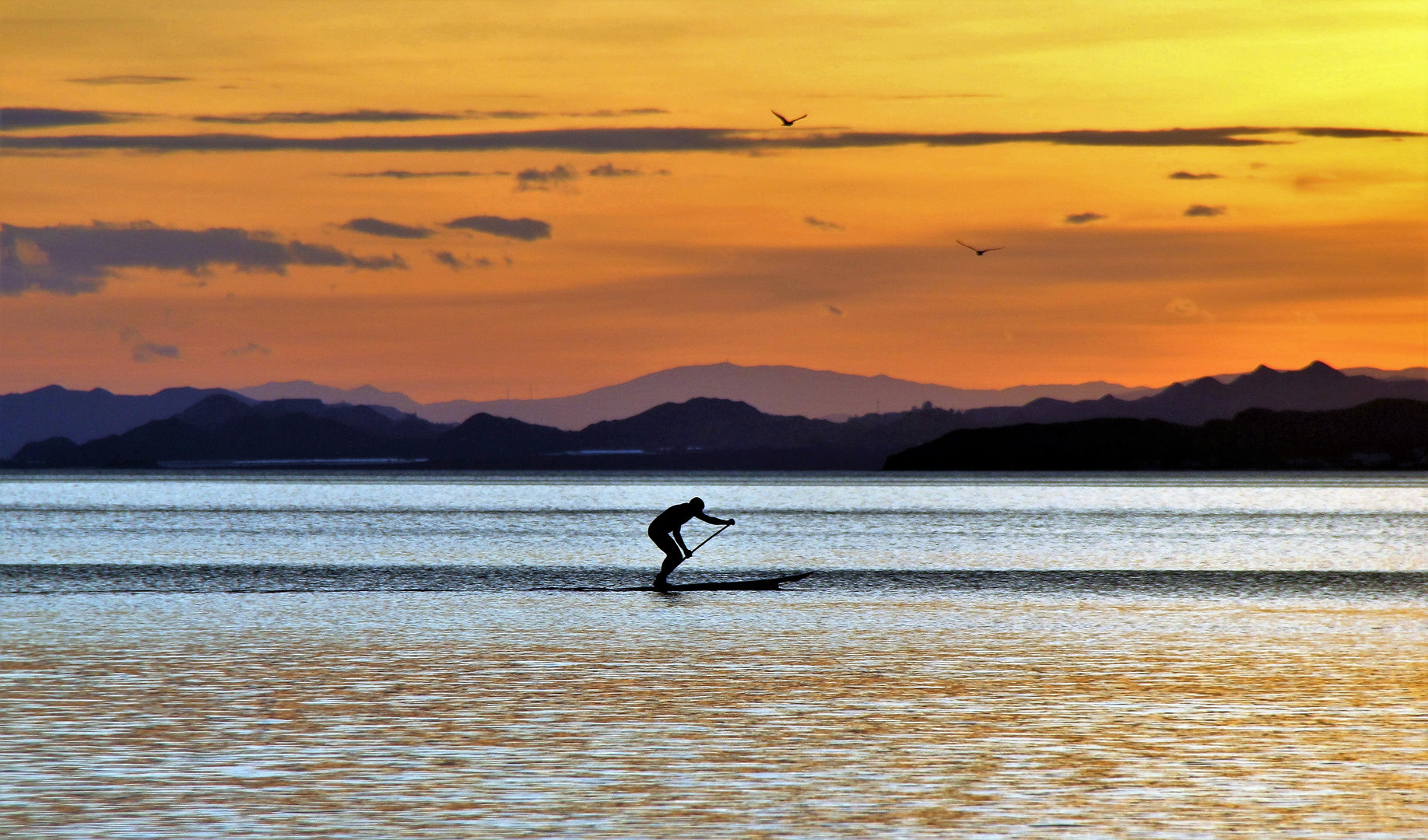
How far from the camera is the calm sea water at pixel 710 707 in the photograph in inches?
516

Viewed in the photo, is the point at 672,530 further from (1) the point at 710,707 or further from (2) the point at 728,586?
(1) the point at 710,707

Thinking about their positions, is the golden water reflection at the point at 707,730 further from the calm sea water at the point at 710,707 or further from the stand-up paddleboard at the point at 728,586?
the stand-up paddleboard at the point at 728,586

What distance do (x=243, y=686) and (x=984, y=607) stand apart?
19307mm

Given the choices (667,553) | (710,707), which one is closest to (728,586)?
(667,553)

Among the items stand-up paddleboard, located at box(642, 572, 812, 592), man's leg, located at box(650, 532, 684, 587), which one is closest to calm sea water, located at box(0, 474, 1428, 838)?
stand-up paddleboard, located at box(642, 572, 812, 592)

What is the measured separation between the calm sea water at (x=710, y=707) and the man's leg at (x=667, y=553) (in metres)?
0.96

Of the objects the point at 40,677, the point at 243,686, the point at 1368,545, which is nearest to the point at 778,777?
the point at 243,686

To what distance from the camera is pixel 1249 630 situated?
29.7m

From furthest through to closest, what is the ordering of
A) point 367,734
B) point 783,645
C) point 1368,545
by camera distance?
point 1368,545
point 783,645
point 367,734

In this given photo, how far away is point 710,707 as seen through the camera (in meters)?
18.7

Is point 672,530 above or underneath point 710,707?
above

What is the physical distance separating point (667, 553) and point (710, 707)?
1970 cm

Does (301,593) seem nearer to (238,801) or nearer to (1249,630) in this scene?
(1249,630)

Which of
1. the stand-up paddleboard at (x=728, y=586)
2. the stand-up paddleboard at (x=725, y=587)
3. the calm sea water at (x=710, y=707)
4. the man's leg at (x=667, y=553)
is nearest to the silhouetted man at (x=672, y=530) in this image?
the man's leg at (x=667, y=553)
